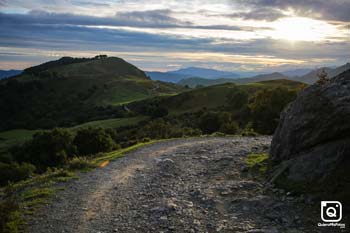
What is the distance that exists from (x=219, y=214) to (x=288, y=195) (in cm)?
264

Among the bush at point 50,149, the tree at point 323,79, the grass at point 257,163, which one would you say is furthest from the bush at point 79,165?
the bush at point 50,149

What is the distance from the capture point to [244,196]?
13273 millimetres

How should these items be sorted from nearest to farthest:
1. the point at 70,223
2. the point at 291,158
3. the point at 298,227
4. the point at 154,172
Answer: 1. the point at 298,227
2. the point at 70,223
3. the point at 291,158
4. the point at 154,172

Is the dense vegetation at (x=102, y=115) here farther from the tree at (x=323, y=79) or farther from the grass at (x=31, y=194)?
the tree at (x=323, y=79)

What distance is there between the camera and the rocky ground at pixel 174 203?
10.7 meters

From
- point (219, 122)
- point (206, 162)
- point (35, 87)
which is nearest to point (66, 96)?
point (35, 87)

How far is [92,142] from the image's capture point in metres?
35.3

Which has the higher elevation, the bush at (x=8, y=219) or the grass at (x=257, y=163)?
the bush at (x=8, y=219)

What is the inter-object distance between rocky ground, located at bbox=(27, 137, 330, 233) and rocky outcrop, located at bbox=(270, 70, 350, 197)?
40.1 inches

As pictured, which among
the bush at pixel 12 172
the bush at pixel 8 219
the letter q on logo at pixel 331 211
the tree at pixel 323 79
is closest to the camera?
the bush at pixel 8 219

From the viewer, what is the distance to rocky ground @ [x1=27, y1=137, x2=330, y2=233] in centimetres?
1073

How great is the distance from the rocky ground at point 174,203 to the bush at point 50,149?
1853cm

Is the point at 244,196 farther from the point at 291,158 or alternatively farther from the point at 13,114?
the point at 13,114

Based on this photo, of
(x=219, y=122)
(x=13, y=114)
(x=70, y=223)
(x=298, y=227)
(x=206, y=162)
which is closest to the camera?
(x=298, y=227)
